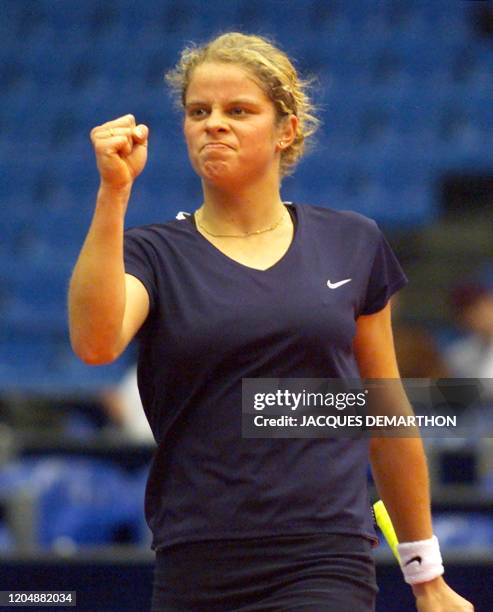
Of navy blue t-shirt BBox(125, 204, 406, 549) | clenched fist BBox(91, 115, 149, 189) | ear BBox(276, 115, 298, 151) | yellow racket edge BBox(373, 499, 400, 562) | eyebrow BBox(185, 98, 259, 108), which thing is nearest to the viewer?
clenched fist BBox(91, 115, 149, 189)

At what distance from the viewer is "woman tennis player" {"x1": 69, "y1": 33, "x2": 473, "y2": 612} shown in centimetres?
270

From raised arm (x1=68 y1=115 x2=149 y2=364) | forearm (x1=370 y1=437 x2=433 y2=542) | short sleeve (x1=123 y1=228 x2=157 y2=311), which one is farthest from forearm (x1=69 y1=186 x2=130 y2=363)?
forearm (x1=370 y1=437 x2=433 y2=542)

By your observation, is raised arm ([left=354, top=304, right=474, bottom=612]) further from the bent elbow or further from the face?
the bent elbow

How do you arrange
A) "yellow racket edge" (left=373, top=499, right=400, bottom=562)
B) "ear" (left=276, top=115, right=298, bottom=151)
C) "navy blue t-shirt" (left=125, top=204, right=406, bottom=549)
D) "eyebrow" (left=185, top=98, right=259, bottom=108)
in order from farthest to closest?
"yellow racket edge" (left=373, top=499, right=400, bottom=562) → "ear" (left=276, top=115, right=298, bottom=151) → "eyebrow" (left=185, top=98, right=259, bottom=108) → "navy blue t-shirt" (left=125, top=204, right=406, bottom=549)

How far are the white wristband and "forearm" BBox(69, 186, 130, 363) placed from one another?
82cm

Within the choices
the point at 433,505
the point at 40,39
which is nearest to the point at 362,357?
the point at 433,505

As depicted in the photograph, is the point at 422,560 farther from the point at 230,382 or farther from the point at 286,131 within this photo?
the point at 286,131

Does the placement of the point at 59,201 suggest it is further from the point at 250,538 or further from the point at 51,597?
the point at 250,538

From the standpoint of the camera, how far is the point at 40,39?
14359 mm


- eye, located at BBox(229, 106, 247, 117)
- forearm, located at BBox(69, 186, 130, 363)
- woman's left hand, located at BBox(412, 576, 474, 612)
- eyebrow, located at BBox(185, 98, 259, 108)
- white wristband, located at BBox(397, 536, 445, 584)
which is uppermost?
eyebrow, located at BBox(185, 98, 259, 108)

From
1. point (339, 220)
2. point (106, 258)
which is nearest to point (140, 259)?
point (106, 258)

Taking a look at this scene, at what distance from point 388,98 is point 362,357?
33.3 ft

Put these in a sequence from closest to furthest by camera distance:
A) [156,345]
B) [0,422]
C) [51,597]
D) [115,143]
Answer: [115,143]
[156,345]
[51,597]
[0,422]

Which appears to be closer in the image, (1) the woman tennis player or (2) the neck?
(1) the woman tennis player
